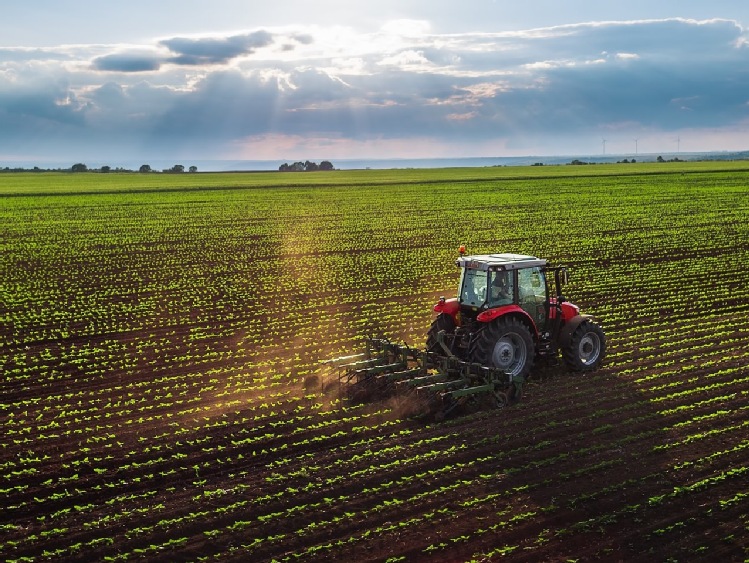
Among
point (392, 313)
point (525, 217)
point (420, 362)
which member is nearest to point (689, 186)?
point (525, 217)

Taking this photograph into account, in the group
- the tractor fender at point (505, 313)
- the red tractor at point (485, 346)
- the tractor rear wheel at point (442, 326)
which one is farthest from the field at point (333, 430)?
the tractor rear wheel at point (442, 326)

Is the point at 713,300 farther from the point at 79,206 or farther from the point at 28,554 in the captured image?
the point at 79,206

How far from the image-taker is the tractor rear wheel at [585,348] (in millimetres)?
14727

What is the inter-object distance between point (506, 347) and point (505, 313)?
0.62 metres

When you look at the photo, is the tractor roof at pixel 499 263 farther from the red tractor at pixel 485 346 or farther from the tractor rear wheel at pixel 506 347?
the tractor rear wheel at pixel 506 347

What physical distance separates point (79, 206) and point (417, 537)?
56631 millimetres

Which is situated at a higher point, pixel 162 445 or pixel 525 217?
pixel 525 217

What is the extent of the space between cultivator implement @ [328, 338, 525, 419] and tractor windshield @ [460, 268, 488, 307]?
1.12 meters

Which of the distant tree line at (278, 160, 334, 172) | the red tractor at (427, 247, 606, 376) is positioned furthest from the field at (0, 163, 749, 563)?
the distant tree line at (278, 160, 334, 172)

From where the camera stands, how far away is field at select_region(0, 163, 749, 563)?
9.30 meters

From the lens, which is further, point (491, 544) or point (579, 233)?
point (579, 233)

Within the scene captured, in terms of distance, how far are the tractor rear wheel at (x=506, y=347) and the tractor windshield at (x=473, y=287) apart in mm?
644

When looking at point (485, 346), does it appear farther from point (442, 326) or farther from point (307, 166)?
point (307, 166)

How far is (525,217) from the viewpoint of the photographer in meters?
46.2
